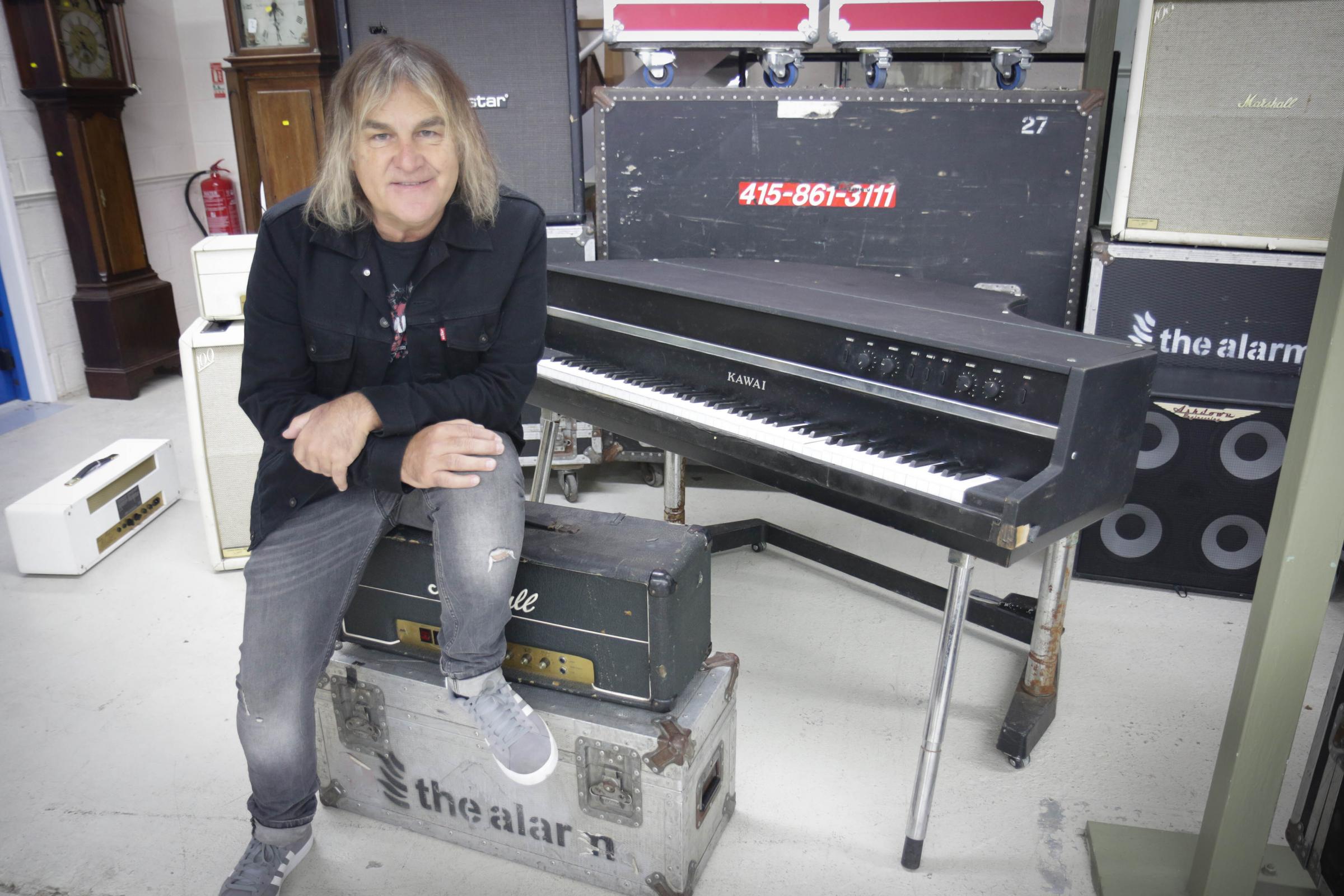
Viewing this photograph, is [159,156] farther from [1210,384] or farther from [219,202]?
[1210,384]

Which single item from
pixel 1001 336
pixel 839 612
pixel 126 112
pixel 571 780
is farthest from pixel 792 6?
pixel 126 112

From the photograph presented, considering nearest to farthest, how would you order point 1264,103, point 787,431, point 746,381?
point 787,431 → point 746,381 → point 1264,103

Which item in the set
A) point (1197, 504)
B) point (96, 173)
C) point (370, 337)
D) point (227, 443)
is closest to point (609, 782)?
point (370, 337)

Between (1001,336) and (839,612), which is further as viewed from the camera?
(839,612)

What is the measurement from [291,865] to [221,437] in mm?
1347

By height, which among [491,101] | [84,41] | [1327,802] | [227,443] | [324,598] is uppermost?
[84,41]

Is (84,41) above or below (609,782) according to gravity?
above

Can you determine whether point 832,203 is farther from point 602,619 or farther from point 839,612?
point 602,619

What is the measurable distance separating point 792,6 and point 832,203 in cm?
A: 52

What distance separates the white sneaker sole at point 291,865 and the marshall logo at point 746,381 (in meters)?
1.14

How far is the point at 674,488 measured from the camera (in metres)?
2.55

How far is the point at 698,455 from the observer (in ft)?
6.26

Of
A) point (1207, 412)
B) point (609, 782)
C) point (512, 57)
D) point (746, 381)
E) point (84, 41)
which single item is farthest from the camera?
point (84, 41)

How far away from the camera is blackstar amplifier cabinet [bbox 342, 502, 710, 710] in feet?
5.01
